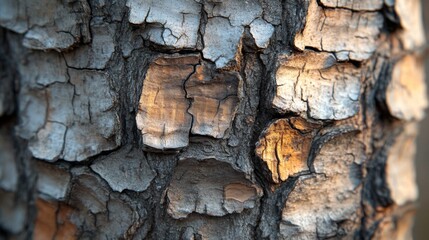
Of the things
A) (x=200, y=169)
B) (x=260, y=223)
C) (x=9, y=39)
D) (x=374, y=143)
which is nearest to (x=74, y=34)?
(x=9, y=39)

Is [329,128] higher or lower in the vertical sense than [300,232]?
higher

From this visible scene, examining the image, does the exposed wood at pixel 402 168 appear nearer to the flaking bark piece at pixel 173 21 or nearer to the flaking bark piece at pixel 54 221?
the flaking bark piece at pixel 173 21

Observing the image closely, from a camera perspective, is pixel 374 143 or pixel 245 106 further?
pixel 374 143

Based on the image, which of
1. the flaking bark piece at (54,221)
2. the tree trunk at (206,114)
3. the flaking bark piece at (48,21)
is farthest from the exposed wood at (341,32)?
the flaking bark piece at (54,221)

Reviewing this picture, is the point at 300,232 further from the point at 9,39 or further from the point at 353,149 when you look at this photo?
the point at 9,39

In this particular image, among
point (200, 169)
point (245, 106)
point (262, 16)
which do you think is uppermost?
point (262, 16)

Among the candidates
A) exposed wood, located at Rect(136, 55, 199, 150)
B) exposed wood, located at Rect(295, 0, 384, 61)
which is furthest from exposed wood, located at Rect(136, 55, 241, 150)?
exposed wood, located at Rect(295, 0, 384, 61)

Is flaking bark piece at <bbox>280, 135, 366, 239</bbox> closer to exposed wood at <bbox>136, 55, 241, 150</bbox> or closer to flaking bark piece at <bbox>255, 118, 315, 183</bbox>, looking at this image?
flaking bark piece at <bbox>255, 118, 315, 183</bbox>

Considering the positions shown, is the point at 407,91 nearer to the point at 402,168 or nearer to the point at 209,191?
the point at 402,168
